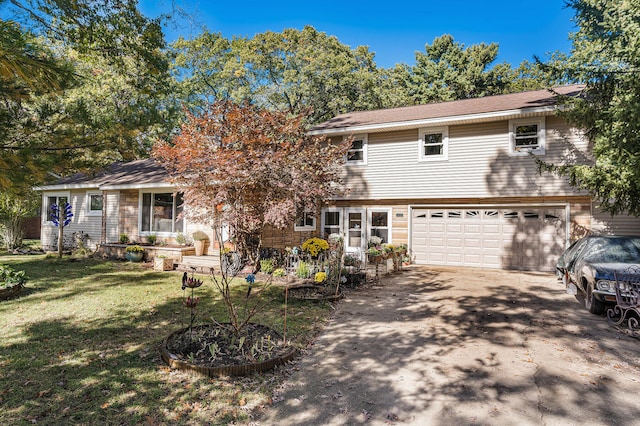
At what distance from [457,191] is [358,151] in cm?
410

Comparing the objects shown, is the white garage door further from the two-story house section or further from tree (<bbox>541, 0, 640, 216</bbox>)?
tree (<bbox>541, 0, 640, 216</bbox>)

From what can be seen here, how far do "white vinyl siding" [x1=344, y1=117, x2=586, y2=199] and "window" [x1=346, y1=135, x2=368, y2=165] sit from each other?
0.66 feet

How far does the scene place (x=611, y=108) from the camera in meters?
8.94

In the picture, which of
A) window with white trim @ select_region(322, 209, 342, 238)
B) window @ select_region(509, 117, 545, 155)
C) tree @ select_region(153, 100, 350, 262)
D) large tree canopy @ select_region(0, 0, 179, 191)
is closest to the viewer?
large tree canopy @ select_region(0, 0, 179, 191)

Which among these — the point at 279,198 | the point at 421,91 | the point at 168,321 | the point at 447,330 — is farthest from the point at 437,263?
the point at 421,91

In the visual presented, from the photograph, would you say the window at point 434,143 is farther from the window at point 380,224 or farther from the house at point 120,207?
the house at point 120,207

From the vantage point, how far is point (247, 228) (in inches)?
432

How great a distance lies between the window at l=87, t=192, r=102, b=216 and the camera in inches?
691

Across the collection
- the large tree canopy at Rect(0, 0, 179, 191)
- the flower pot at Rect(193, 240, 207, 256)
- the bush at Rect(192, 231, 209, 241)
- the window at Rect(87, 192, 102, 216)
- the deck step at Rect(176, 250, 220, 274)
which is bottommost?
the deck step at Rect(176, 250, 220, 274)

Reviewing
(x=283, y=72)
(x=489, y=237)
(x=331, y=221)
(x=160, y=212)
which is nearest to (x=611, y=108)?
(x=489, y=237)

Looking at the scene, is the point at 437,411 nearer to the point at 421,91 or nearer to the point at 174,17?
the point at 174,17

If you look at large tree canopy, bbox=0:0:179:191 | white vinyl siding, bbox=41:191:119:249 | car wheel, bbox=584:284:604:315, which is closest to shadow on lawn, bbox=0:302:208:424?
large tree canopy, bbox=0:0:179:191

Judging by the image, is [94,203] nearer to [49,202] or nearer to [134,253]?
[49,202]

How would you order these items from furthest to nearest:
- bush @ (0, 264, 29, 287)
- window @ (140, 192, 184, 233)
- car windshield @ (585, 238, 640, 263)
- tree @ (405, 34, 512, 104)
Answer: tree @ (405, 34, 512, 104)
window @ (140, 192, 184, 233)
bush @ (0, 264, 29, 287)
car windshield @ (585, 238, 640, 263)
